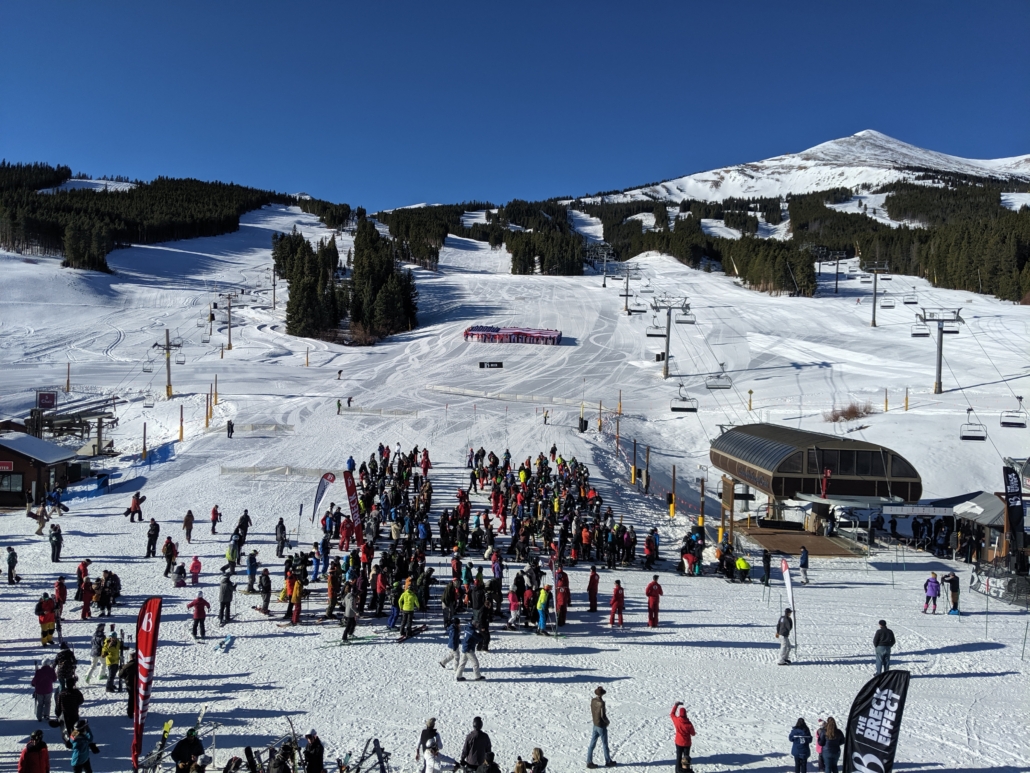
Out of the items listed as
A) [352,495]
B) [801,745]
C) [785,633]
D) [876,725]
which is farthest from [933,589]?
[352,495]

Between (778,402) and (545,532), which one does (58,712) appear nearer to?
(545,532)

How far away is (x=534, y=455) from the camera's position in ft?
99.3

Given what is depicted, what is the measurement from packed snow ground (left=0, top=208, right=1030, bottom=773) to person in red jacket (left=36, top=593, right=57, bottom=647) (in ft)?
0.87

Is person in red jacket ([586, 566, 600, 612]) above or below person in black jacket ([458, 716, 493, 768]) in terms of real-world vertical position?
above

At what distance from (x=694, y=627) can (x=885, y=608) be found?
444 centimetres

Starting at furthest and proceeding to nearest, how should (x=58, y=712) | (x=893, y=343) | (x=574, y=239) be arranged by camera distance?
(x=574, y=239) < (x=893, y=343) < (x=58, y=712)

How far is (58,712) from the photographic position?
9352mm

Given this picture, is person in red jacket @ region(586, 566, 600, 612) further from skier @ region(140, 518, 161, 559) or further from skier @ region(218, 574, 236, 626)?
skier @ region(140, 518, 161, 559)

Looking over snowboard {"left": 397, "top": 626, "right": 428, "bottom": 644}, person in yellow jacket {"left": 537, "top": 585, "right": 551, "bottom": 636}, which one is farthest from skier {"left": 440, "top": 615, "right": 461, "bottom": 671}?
person in yellow jacket {"left": 537, "top": 585, "right": 551, "bottom": 636}

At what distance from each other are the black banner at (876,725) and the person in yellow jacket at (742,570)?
9474 mm

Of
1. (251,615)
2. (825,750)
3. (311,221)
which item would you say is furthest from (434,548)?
(311,221)

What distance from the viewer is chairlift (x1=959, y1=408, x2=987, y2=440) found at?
3101 cm

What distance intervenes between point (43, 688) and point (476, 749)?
5.59 metres

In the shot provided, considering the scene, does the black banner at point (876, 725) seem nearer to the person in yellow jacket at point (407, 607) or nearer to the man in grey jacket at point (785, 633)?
the man in grey jacket at point (785, 633)
